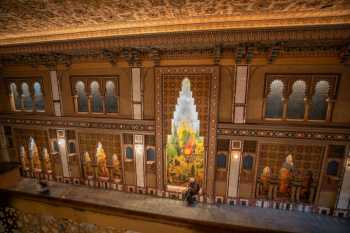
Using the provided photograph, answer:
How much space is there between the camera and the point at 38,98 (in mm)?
7492

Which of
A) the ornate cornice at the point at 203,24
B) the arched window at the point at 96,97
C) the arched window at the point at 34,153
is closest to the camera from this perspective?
the ornate cornice at the point at 203,24

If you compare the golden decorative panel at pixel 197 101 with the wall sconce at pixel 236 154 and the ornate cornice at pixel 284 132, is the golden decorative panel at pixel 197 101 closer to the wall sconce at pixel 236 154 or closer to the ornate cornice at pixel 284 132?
the ornate cornice at pixel 284 132

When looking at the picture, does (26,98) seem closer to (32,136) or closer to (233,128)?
(32,136)

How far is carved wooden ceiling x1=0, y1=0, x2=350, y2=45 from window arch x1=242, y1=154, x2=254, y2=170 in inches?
160

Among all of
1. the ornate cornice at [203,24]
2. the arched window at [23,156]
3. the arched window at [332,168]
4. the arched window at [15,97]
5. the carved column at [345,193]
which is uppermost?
the ornate cornice at [203,24]

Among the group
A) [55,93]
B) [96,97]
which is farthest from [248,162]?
[55,93]

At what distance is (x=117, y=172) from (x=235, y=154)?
4666mm

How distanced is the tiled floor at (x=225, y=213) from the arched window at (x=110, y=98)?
3238 mm

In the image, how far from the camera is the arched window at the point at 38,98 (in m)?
7.40

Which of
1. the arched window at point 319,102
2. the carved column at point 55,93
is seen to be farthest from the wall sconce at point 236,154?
the carved column at point 55,93

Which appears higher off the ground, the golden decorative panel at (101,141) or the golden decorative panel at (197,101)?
the golden decorative panel at (197,101)

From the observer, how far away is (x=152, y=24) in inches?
197

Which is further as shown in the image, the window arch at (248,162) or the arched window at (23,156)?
the arched window at (23,156)

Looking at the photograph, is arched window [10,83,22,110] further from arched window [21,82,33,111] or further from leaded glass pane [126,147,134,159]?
leaded glass pane [126,147,134,159]
